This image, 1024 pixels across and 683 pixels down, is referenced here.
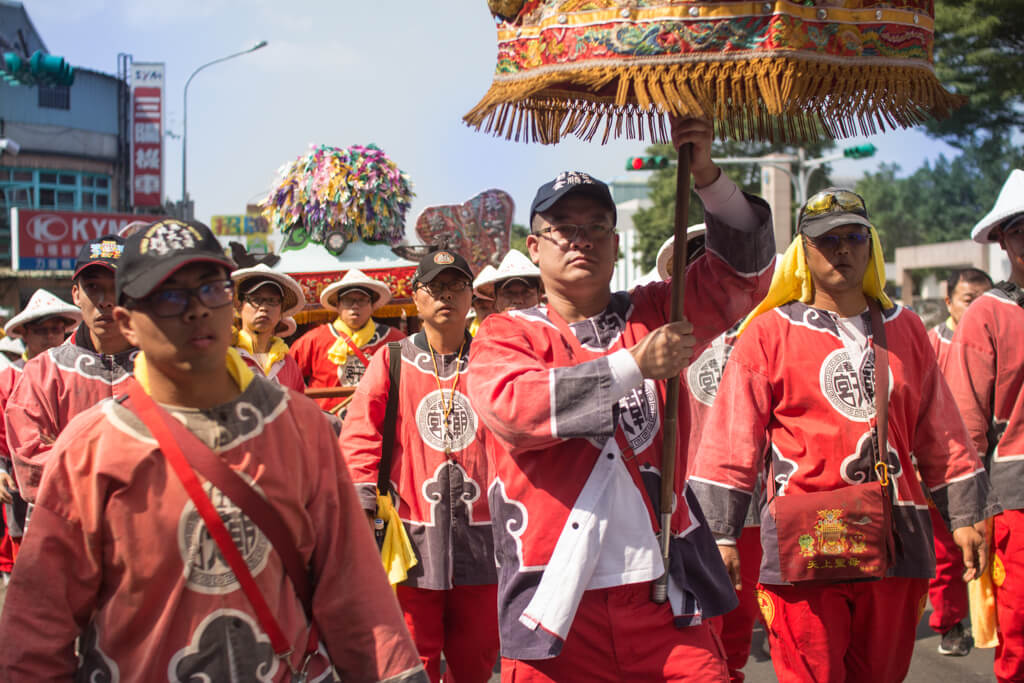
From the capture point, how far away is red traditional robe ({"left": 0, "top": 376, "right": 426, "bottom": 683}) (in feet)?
7.84

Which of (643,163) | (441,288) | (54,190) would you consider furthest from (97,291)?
(54,190)

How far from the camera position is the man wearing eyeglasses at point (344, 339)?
8.50 meters

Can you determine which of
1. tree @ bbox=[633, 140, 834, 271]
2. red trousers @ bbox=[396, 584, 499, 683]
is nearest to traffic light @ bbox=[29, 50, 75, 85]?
red trousers @ bbox=[396, 584, 499, 683]

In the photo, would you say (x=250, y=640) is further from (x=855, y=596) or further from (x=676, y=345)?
(x=855, y=596)

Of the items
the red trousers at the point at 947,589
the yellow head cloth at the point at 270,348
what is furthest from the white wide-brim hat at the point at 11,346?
the red trousers at the point at 947,589

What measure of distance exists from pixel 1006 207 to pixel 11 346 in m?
9.79

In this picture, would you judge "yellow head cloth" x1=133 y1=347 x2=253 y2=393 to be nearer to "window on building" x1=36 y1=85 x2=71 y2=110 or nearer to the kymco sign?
the kymco sign

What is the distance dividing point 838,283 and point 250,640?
2.71m

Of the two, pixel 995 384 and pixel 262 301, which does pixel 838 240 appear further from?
pixel 262 301

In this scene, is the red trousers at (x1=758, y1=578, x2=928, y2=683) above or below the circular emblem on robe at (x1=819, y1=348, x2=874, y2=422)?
below

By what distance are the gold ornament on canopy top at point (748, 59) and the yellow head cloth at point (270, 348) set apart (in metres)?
5.14

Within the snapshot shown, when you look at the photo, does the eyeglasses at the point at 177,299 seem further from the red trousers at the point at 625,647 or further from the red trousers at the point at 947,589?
the red trousers at the point at 947,589

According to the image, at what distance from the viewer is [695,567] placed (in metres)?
3.23

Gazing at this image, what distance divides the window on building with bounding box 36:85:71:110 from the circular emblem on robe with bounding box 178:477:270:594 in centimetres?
4618
